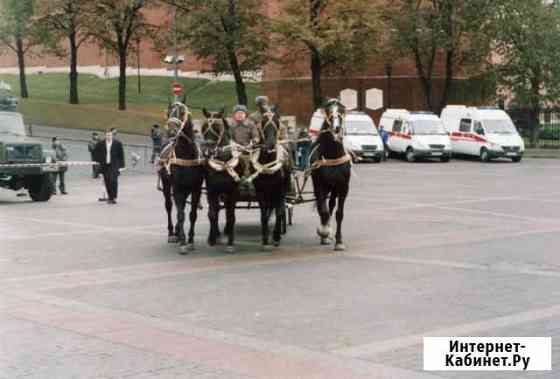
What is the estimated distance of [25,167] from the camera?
2962 centimetres

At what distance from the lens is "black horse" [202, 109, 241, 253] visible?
1733 centimetres

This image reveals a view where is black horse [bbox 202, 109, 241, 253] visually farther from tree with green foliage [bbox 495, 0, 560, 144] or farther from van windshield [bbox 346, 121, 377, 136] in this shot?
tree with green foliage [bbox 495, 0, 560, 144]

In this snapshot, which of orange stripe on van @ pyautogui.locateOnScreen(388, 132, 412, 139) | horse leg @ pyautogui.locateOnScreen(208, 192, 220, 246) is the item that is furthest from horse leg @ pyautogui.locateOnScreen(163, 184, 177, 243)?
orange stripe on van @ pyautogui.locateOnScreen(388, 132, 412, 139)

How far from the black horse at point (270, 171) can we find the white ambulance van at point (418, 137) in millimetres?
32051

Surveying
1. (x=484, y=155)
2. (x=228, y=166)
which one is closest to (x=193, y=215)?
(x=228, y=166)

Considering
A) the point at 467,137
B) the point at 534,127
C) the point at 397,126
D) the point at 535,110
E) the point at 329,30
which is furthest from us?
the point at 534,127

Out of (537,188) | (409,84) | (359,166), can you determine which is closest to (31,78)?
(409,84)

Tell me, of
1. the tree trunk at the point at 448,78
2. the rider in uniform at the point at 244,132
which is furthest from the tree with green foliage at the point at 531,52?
the rider in uniform at the point at 244,132

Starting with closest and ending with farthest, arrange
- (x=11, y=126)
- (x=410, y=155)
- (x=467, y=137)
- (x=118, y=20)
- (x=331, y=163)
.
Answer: (x=331, y=163) → (x=11, y=126) → (x=410, y=155) → (x=467, y=137) → (x=118, y=20)

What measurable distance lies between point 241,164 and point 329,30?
131 feet

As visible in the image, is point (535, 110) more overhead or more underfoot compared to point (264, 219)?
more overhead

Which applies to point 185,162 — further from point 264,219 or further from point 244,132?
point 264,219

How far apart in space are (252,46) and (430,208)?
35235 millimetres

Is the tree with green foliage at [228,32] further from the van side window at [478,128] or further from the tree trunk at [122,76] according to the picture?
the van side window at [478,128]
